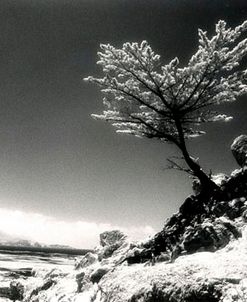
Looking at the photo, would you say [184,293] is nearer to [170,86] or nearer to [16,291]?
[170,86]

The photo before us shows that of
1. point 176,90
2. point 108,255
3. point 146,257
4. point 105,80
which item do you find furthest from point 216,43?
point 108,255

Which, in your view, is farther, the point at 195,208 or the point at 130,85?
the point at 130,85

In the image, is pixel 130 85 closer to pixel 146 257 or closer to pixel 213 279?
pixel 146 257

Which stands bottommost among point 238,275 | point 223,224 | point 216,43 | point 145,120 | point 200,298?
point 200,298

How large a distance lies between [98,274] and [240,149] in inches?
325

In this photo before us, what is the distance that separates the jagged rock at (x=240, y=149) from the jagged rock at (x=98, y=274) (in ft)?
24.7

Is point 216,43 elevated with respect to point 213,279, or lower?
elevated

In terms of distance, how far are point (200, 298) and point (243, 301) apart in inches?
36.1

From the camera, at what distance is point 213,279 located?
691 cm

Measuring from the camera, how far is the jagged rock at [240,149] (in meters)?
15.0

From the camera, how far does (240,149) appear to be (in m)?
15.2

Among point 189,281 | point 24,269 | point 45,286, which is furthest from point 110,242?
point 24,269

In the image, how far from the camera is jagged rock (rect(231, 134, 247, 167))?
15.0 meters

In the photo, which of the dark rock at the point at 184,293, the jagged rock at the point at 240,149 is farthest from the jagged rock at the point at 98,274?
the jagged rock at the point at 240,149
